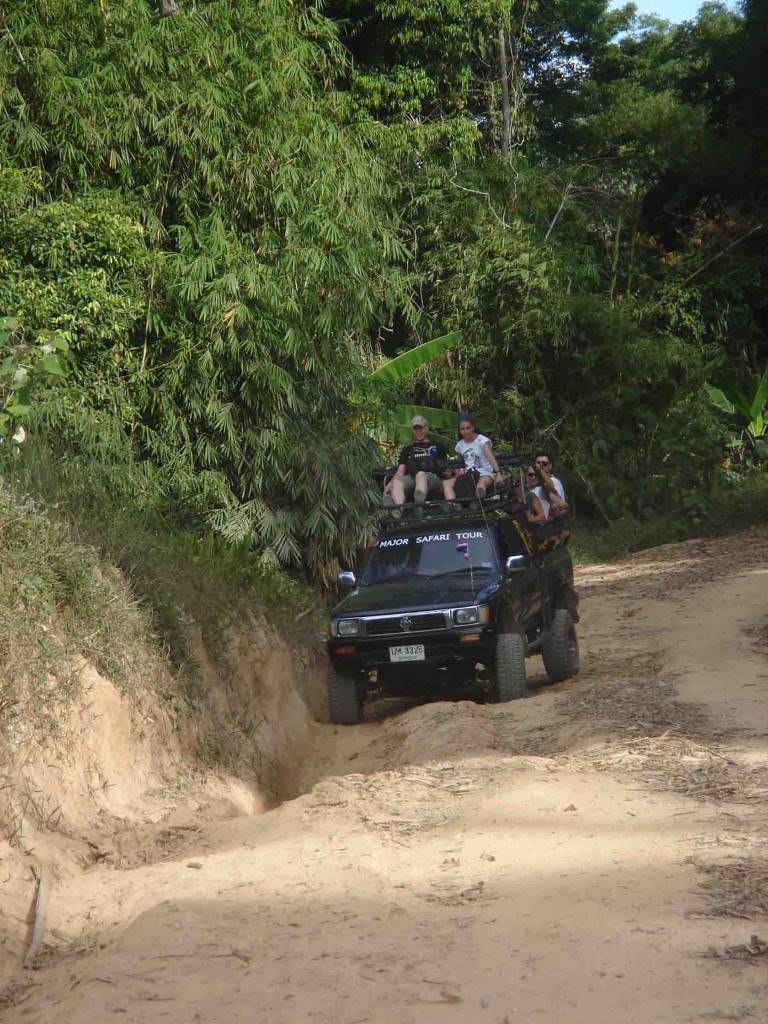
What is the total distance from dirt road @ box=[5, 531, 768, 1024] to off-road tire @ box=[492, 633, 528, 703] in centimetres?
133

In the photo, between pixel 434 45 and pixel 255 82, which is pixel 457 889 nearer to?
pixel 255 82

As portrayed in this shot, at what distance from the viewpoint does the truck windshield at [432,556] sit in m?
11.4

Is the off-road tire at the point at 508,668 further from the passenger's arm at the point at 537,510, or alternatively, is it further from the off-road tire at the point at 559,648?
the passenger's arm at the point at 537,510

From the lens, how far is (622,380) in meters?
25.3

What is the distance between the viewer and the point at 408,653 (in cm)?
1059

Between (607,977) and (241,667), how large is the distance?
21.6 feet

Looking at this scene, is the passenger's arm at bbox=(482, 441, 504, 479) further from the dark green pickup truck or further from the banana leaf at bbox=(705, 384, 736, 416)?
the banana leaf at bbox=(705, 384, 736, 416)

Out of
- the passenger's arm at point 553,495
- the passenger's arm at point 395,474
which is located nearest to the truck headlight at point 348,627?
the passenger's arm at point 395,474

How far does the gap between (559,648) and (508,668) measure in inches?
49.2

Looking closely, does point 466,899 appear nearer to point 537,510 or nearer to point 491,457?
point 491,457

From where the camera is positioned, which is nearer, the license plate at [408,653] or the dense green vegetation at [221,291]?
the license plate at [408,653]

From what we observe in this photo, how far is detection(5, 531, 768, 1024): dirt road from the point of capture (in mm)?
4746

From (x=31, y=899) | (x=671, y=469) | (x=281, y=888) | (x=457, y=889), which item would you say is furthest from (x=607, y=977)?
(x=671, y=469)

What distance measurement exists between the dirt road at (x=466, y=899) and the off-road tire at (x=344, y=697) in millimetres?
1662
